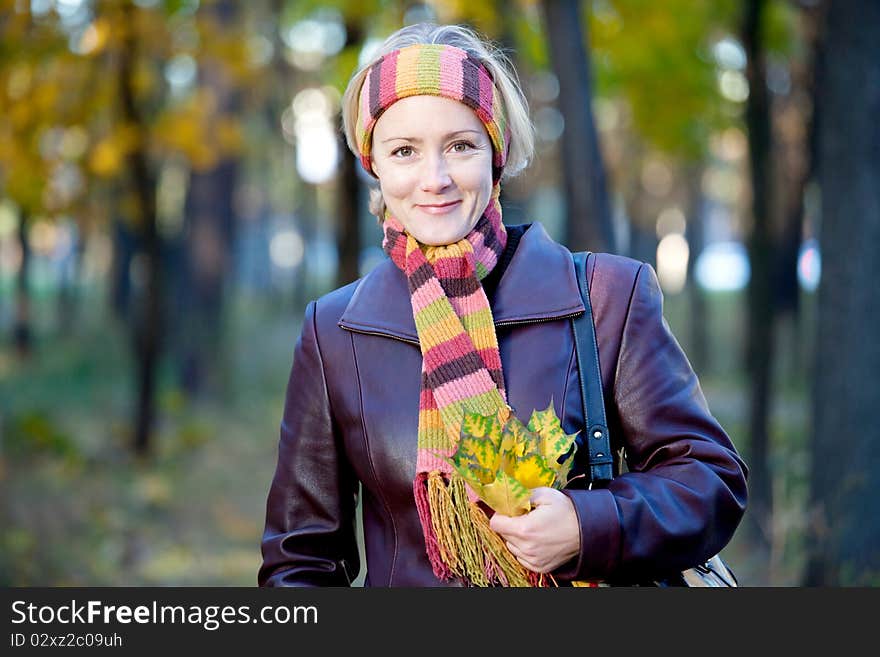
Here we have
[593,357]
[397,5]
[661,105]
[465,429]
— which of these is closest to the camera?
[465,429]

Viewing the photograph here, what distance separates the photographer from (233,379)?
1733 centimetres

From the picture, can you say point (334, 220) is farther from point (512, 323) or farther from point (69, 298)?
point (69, 298)

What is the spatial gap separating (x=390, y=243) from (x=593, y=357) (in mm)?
578

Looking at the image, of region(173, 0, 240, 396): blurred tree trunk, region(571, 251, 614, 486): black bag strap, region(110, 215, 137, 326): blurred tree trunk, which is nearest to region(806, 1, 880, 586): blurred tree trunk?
region(571, 251, 614, 486): black bag strap

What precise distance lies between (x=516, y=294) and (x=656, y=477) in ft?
1.74

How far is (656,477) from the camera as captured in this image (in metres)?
2.38

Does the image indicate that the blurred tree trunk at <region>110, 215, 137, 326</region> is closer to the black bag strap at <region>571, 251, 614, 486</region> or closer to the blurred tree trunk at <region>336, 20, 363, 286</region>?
the blurred tree trunk at <region>336, 20, 363, 286</region>

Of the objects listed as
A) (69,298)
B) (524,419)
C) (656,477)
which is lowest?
(656,477)

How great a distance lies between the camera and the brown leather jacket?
2.34 metres

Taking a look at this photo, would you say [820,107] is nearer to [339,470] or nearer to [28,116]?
[339,470]

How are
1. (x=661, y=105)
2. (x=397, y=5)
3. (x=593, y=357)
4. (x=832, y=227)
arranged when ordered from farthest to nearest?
(x=661, y=105)
(x=397, y=5)
(x=832, y=227)
(x=593, y=357)

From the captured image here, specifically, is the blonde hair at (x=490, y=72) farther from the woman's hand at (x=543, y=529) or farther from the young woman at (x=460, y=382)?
the woman's hand at (x=543, y=529)

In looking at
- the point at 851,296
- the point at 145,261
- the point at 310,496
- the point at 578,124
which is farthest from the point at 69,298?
the point at 310,496

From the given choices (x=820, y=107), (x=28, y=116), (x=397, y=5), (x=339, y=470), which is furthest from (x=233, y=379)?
(x=339, y=470)
